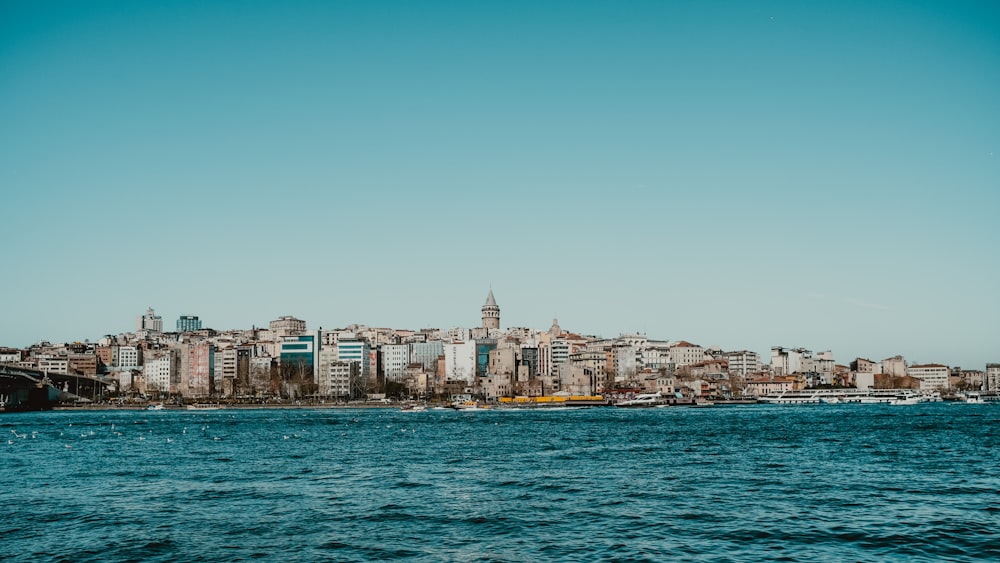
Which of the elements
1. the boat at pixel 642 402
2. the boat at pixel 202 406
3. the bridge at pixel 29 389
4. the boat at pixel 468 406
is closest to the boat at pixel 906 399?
the boat at pixel 642 402

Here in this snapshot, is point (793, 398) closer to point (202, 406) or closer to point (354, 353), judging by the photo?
point (354, 353)

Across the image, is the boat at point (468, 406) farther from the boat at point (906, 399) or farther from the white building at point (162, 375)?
the white building at point (162, 375)

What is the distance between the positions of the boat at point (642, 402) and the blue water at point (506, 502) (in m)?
90.7

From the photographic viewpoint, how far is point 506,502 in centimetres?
2716

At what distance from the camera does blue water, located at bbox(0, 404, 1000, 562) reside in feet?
67.9

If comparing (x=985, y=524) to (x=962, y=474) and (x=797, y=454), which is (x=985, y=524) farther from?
(x=797, y=454)

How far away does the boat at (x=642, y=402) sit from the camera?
14012 cm

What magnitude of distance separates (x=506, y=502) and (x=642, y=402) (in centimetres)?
11806

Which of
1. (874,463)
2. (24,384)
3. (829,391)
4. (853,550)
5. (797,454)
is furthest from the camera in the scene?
(829,391)

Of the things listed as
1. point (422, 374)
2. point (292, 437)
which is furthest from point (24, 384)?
point (292, 437)

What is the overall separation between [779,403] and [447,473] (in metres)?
140

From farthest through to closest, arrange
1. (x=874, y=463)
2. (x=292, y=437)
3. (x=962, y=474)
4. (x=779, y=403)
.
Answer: (x=779, y=403) < (x=292, y=437) < (x=874, y=463) < (x=962, y=474)

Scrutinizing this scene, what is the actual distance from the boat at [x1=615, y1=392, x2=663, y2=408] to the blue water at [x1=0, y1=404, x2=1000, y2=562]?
3570 inches

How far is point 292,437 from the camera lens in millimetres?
59062
